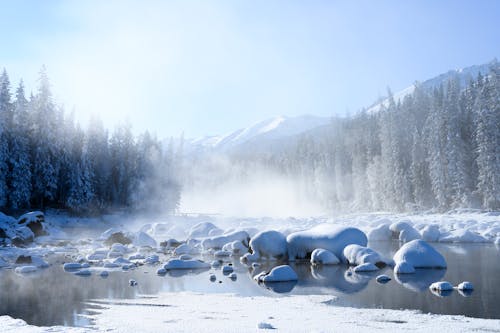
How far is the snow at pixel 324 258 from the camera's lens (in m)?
25.1

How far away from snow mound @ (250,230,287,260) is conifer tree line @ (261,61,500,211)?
97.5 feet

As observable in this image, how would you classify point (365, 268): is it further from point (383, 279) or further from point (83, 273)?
point (83, 273)

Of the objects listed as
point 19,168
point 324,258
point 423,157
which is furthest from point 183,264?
point 423,157

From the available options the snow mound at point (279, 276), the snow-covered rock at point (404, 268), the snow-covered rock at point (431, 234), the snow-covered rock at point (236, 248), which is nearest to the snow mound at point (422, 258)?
the snow-covered rock at point (404, 268)

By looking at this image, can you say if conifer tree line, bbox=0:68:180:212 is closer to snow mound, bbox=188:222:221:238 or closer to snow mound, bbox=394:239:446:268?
snow mound, bbox=188:222:221:238

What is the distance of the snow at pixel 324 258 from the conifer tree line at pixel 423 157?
29701 mm

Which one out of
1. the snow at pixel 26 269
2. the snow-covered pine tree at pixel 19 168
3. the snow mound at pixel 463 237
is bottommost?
the snow mound at pixel 463 237

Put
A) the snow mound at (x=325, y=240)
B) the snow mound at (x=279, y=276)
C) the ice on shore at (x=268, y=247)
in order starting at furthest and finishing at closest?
the ice on shore at (x=268, y=247) → the snow mound at (x=325, y=240) → the snow mound at (x=279, y=276)

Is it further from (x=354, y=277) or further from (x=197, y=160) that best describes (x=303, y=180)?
(x=354, y=277)

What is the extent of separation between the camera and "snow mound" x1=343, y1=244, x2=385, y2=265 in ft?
77.0

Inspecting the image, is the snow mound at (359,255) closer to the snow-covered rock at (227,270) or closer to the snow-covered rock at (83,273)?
the snow-covered rock at (227,270)

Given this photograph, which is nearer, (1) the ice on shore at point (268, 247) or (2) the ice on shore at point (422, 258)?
(2) the ice on shore at point (422, 258)

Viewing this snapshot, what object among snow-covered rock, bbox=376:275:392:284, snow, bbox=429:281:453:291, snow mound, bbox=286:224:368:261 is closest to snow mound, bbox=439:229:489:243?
snow mound, bbox=286:224:368:261

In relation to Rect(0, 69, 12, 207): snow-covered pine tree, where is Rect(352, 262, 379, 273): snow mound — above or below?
below
